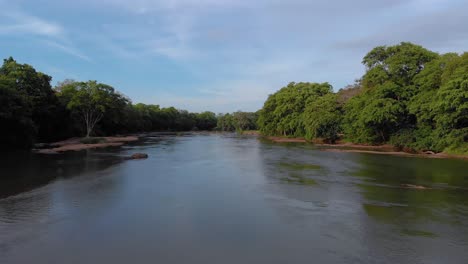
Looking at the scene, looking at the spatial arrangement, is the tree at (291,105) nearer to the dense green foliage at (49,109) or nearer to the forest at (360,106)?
the forest at (360,106)

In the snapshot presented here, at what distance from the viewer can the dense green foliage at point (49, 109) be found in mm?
35406

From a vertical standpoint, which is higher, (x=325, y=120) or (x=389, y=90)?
(x=389, y=90)

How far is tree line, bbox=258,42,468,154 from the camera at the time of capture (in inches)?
1224

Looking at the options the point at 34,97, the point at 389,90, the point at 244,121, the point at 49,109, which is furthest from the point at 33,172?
the point at 244,121

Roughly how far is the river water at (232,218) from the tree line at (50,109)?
17623mm

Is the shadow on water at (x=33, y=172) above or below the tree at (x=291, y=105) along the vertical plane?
below

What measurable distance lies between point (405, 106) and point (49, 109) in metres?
46.7

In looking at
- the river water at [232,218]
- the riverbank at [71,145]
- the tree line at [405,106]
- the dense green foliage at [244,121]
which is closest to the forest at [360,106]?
the tree line at [405,106]

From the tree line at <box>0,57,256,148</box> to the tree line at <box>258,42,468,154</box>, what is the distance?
38023mm

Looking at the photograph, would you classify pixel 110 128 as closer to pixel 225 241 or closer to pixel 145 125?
pixel 145 125

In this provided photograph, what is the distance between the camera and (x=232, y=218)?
446 inches

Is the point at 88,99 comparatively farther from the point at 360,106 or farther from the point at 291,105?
the point at 360,106

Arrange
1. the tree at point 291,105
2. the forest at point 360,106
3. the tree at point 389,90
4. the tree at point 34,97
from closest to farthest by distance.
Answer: the forest at point 360,106, the tree at point 34,97, the tree at point 389,90, the tree at point 291,105

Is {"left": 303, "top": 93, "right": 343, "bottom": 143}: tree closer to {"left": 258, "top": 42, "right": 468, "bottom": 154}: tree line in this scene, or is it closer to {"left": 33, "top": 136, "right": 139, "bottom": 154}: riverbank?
{"left": 258, "top": 42, "right": 468, "bottom": 154}: tree line
